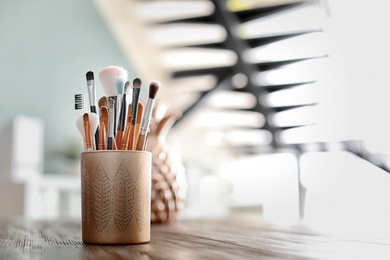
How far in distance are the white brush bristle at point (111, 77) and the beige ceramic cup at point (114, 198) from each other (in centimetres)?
13

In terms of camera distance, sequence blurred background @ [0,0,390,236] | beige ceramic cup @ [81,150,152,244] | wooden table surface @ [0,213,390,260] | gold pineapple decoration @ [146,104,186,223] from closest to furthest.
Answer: wooden table surface @ [0,213,390,260]
beige ceramic cup @ [81,150,152,244]
gold pineapple decoration @ [146,104,186,223]
blurred background @ [0,0,390,236]

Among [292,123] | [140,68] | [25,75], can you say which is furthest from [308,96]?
[25,75]

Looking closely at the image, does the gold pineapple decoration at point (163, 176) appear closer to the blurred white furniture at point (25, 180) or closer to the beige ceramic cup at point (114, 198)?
the beige ceramic cup at point (114, 198)

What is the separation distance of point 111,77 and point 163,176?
0.61m

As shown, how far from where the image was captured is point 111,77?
884 millimetres

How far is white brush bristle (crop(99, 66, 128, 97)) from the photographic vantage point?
88 centimetres

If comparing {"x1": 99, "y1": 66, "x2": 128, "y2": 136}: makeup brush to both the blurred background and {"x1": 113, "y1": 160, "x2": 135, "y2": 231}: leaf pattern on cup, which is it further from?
the blurred background

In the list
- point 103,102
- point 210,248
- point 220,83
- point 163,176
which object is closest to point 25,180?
point 220,83

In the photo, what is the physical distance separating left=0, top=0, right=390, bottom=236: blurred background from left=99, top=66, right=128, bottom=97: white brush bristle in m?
2.59

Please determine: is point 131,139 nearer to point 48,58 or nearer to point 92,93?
point 92,93

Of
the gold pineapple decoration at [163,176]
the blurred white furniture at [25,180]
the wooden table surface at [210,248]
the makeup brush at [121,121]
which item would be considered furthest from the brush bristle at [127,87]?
the blurred white furniture at [25,180]

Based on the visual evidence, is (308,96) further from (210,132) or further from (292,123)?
(210,132)

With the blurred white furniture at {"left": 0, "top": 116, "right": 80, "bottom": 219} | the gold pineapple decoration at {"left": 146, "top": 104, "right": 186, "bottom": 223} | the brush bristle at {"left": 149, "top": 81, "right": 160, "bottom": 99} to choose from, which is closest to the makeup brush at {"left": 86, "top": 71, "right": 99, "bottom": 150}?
the brush bristle at {"left": 149, "top": 81, "right": 160, "bottom": 99}

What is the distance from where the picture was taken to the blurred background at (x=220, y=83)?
411cm
